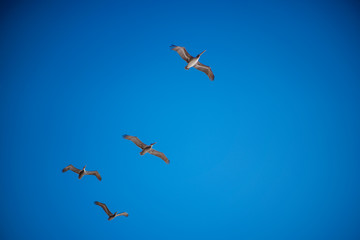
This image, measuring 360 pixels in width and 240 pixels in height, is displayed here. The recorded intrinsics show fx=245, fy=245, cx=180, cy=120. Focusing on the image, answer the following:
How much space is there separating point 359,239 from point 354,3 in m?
24.2

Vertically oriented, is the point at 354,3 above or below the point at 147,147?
above

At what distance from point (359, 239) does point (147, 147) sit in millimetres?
27030

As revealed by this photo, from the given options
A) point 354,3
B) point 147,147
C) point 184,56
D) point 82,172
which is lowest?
point 82,172

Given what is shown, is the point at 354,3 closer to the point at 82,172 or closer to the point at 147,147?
the point at 147,147

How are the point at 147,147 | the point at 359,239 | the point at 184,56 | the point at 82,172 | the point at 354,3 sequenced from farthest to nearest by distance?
the point at 359,239 < the point at 354,3 < the point at 82,172 < the point at 147,147 < the point at 184,56

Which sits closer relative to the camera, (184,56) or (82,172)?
(184,56)

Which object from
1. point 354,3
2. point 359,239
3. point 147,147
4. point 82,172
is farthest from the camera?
point 359,239

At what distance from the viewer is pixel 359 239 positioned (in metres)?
26.7

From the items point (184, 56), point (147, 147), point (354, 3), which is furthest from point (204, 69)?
point (354, 3)

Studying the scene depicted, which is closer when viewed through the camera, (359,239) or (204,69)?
(204,69)

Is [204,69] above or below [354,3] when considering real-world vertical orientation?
below

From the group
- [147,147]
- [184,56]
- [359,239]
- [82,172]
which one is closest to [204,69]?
[184,56]

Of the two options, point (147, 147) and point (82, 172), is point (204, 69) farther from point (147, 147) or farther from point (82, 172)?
point (82, 172)

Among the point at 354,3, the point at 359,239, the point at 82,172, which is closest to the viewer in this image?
the point at 82,172
